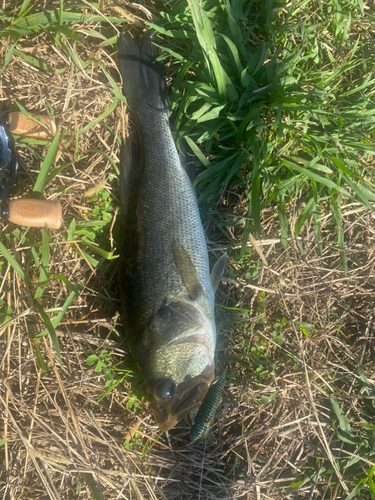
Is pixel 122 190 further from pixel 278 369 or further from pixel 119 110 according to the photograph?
pixel 278 369

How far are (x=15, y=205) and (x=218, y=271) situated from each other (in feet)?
4.96

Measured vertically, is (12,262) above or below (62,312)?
above

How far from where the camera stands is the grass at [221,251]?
101 inches

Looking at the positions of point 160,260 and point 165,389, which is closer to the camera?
point 165,389

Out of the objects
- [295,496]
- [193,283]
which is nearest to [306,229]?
[193,283]

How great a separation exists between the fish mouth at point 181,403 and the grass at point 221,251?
45 cm

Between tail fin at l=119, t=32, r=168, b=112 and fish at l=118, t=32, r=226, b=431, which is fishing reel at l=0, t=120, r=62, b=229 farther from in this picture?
tail fin at l=119, t=32, r=168, b=112

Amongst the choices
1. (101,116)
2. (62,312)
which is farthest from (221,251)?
(101,116)

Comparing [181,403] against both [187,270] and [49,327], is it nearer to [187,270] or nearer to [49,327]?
[187,270]

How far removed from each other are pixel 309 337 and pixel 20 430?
2.41 meters

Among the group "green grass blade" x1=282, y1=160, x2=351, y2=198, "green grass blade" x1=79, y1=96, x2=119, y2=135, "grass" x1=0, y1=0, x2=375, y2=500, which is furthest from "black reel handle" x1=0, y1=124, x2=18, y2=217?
"green grass blade" x1=282, y1=160, x2=351, y2=198

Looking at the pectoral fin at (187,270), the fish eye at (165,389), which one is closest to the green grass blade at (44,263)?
the pectoral fin at (187,270)

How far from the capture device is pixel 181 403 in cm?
225

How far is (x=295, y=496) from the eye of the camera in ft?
9.24
